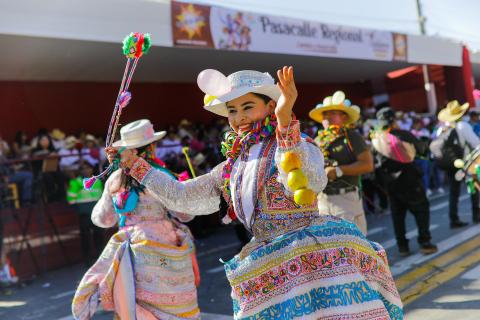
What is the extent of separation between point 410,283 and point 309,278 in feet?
11.1

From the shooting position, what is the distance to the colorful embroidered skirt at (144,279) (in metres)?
4.52

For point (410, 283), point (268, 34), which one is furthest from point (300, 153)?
point (268, 34)

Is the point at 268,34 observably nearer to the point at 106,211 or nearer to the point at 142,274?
the point at 106,211

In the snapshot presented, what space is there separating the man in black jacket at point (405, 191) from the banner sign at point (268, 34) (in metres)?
3.55

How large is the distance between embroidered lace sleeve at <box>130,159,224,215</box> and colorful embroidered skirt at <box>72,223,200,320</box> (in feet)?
4.64

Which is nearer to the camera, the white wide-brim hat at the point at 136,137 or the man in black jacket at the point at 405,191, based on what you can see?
the white wide-brim hat at the point at 136,137

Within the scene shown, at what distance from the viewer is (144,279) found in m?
4.56

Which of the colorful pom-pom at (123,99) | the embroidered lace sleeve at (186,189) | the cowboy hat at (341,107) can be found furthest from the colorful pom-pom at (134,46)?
the cowboy hat at (341,107)

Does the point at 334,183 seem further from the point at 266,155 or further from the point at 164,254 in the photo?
the point at 266,155

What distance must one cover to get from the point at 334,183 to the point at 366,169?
35cm

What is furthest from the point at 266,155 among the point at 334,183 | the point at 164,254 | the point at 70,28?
the point at 70,28

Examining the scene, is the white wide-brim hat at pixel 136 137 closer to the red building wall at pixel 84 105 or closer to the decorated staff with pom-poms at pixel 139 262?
the decorated staff with pom-poms at pixel 139 262

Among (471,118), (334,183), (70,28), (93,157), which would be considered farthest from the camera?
(471,118)

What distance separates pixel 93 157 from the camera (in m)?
9.91
